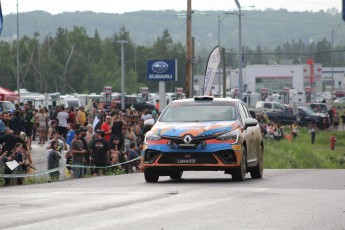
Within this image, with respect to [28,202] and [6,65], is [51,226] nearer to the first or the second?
[28,202]

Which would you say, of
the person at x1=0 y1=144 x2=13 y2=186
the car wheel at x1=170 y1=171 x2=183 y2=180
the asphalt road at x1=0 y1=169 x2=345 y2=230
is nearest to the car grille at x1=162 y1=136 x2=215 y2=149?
the asphalt road at x1=0 y1=169 x2=345 y2=230

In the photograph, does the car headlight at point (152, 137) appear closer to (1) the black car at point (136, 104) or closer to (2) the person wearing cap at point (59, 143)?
(2) the person wearing cap at point (59, 143)

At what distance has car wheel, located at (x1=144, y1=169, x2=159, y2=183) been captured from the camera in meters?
21.5

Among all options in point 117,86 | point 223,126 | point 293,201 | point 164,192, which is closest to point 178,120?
point 223,126

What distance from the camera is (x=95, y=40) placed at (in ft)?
521

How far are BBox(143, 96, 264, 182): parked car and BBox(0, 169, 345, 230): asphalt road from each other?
0.39 metres

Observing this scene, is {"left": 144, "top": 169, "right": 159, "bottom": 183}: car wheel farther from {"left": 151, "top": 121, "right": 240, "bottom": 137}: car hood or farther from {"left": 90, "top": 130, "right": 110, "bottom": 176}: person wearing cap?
{"left": 90, "top": 130, "right": 110, "bottom": 176}: person wearing cap

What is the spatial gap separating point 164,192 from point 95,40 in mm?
141672

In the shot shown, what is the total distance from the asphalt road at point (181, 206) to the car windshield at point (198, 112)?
1.20m

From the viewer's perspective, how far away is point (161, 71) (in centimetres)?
5300

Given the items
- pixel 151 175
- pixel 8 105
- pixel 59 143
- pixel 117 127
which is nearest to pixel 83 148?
pixel 59 143

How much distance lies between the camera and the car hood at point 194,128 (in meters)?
20.7

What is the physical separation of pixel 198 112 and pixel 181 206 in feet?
22.9

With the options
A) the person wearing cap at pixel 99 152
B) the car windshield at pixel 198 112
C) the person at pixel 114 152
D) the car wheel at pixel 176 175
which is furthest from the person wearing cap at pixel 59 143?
the car windshield at pixel 198 112
